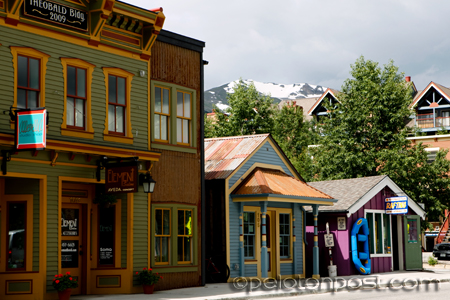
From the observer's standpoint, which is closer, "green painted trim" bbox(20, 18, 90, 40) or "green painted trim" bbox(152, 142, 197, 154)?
"green painted trim" bbox(20, 18, 90, 40)

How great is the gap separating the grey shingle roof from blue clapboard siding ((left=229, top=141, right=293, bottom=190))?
2618 millimetres

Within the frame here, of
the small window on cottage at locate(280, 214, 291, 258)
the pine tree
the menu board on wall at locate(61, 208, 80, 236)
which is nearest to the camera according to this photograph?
the menu board on wall at locate(61, 208, 80, 236)

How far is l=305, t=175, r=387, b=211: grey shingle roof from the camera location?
25453mm

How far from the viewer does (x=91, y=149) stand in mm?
16062

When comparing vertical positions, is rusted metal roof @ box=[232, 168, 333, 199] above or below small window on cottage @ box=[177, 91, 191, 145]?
below

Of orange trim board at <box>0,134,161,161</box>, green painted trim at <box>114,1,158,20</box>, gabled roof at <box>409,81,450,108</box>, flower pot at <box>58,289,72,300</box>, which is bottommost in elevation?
flower pot at <box>58,289,72,300</box>

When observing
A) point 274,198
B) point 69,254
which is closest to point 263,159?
point 274,198

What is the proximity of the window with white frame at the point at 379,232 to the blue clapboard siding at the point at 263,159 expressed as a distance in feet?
16.6

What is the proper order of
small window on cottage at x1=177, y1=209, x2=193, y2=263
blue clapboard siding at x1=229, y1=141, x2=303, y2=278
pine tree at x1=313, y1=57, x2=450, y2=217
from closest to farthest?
small window on cottage at x1=177, y1=209, x2=193, y2=263 < blue clapboard siding at x1=229, y1=141, x2=303, y2=278 < pine tree at x1=313, y1=57, x2=450, y2=217

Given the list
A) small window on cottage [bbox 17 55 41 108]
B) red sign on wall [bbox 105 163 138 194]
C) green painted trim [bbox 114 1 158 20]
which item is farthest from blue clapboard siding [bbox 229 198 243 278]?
small window on cottage [bbox 17 55 41 108]

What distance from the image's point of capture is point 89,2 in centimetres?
1656

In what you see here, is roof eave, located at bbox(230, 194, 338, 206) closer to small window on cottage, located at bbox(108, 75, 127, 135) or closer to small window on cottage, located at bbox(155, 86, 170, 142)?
small window on cottage, located at bbox(155, 86, 170, 142)

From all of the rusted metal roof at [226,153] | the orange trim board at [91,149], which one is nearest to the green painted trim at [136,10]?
the orange trim board at [91,149]

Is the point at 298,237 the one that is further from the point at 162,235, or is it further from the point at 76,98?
the point at 76,98
